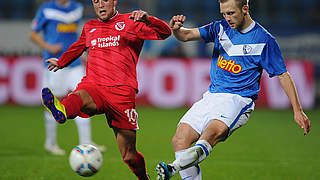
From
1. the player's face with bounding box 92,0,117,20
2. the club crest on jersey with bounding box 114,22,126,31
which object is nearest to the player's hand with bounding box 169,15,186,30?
the club crest on jersey with bounding box 114,22,126,31

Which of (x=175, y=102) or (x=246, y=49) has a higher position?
(x=246, y=49)

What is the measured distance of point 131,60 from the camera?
15.2 feet

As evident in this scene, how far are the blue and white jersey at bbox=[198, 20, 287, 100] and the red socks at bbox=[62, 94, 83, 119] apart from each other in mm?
1256

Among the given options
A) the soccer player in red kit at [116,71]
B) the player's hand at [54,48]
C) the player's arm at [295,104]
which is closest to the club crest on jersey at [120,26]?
the soccer player in red kit at [116,71]

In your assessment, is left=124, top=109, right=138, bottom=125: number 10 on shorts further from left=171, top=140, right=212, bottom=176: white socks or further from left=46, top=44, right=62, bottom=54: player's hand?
left=46, top=44, right=62, bottom=54: player's hand

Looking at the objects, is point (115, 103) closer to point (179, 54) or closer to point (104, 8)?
point (104, 8)

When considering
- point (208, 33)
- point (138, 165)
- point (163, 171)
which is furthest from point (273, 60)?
point (138, 165)

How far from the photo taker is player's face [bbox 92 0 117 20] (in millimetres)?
4633

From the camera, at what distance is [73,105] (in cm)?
413

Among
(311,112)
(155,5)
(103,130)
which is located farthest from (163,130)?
(155,5)

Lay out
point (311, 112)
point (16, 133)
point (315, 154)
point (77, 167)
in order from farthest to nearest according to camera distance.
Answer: point (311, 112)
point (16, 133)
point (315, 154)
point (77, 167)

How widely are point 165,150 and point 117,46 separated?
10.9 feet

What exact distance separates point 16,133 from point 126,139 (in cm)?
529

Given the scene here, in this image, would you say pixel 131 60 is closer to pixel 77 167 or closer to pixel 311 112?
pixel 77 167
